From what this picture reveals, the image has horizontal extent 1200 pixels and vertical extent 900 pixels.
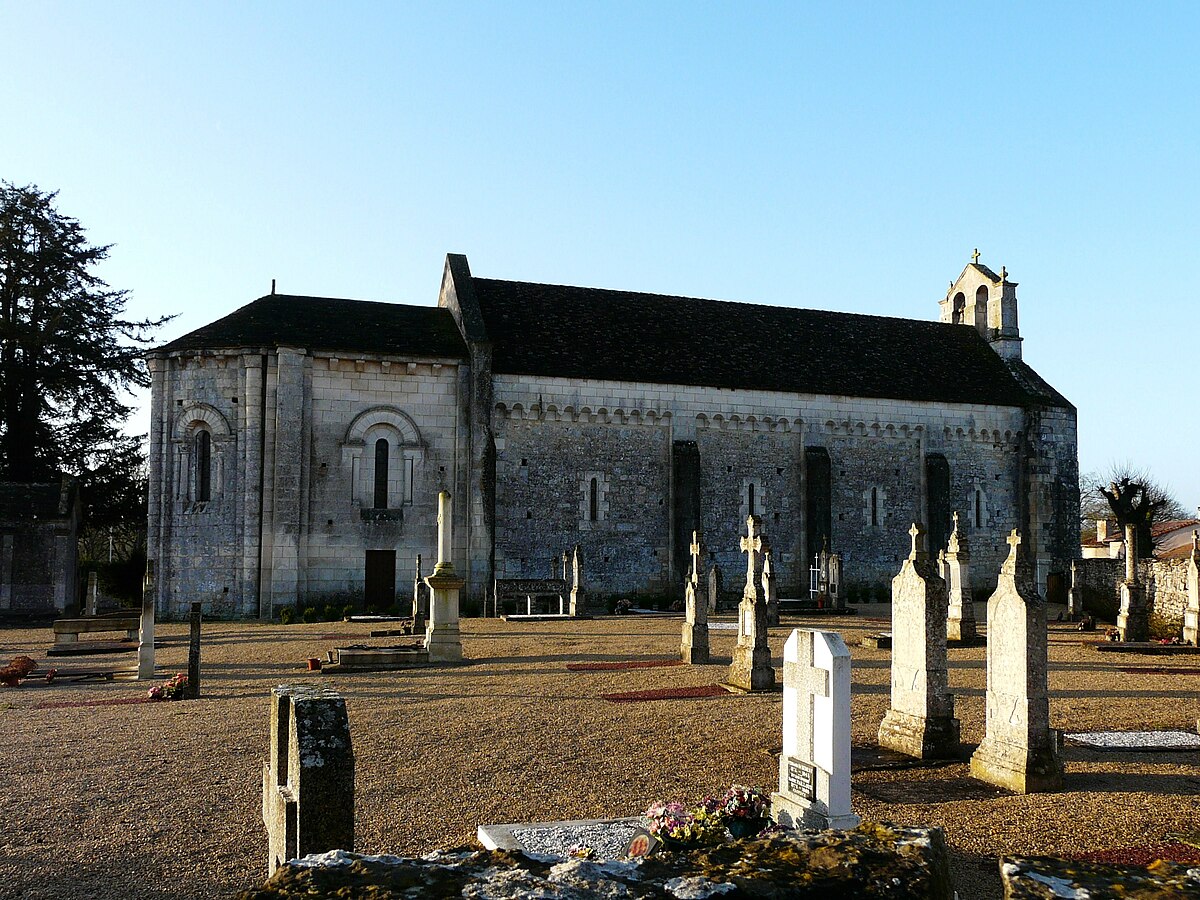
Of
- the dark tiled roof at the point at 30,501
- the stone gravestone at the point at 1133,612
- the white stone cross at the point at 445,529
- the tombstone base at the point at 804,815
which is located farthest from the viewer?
the dark tiled roof at the point at 30,501

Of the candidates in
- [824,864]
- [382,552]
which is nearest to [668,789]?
[824,864]

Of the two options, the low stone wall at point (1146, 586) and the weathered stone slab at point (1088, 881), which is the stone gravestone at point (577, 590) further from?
the weathered stone slab at point (1088, 881)

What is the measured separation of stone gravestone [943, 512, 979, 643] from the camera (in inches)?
699

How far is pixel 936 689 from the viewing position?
8609 millimetres

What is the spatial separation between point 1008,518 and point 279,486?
2420 cm

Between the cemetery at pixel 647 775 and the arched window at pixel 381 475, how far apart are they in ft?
41.0

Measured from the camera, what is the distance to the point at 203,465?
Answer: 26078 mm

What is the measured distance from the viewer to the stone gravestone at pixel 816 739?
18.4ft

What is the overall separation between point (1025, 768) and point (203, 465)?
78.1 ft

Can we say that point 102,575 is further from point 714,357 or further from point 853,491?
point 853,491

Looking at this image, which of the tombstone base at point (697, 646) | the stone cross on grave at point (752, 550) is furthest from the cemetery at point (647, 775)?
the tombstone base at point (697, 646)

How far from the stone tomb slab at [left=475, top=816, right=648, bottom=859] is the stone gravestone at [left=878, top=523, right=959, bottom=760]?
143 inches

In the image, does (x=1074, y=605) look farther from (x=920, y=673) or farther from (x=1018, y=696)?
(x=1018, y=696)

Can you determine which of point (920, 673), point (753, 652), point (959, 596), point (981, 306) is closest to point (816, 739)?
point (920, 673)
